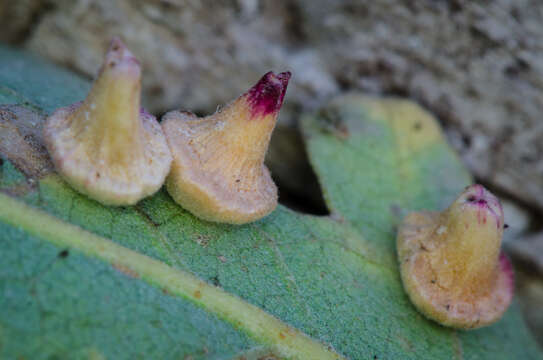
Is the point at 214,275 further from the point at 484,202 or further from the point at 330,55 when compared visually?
the point at 330,55

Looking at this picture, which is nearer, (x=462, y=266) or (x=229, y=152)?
(x=229, y=152)

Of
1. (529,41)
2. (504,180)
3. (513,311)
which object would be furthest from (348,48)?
(513,311)

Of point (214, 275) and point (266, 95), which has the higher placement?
point (266, 95)

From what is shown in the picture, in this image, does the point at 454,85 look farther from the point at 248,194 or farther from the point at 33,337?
the point at 33,337

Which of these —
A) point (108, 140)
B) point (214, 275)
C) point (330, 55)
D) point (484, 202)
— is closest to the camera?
point (108, 140)

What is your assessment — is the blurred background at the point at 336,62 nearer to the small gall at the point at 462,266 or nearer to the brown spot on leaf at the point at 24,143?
the small gall at the point at 462,266

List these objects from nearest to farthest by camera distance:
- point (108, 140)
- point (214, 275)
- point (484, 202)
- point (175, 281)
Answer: point (108, 140) → point (175, 281) → point (214, 275) → point (484, 202)

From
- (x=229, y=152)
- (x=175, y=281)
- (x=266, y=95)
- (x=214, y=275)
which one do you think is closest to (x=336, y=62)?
(x=266, y=95)
